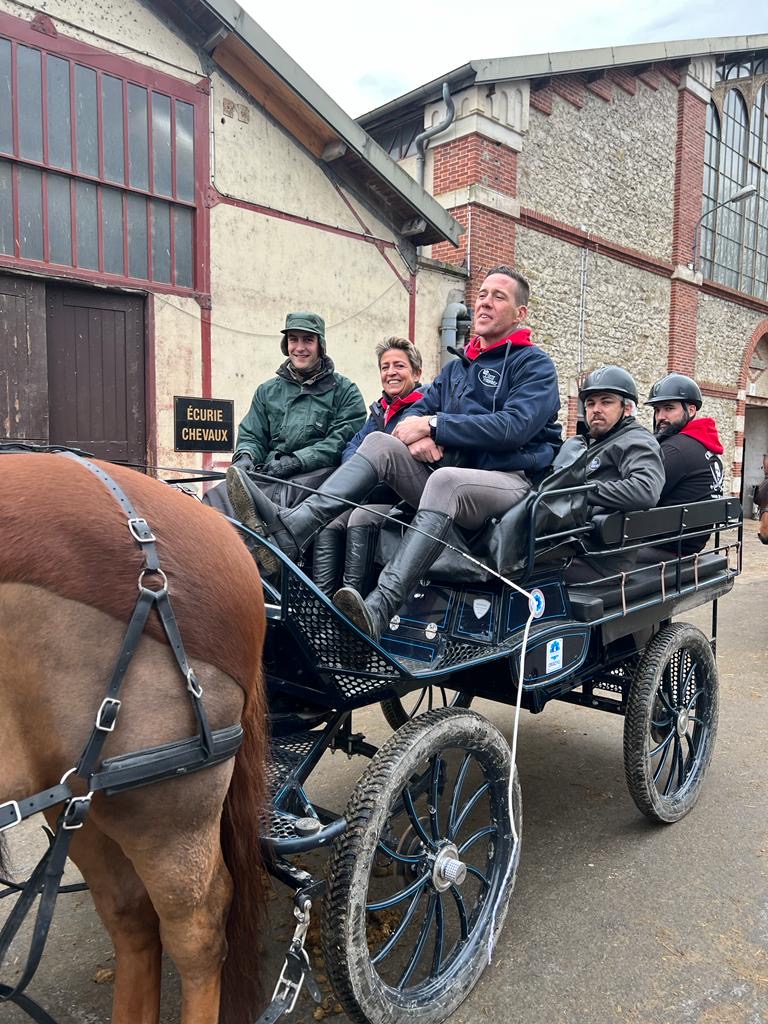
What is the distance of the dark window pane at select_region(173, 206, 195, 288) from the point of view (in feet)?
22.7

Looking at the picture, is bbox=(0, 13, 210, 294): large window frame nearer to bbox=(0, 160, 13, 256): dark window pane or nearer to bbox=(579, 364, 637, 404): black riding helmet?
bbox=(0, 160, 13, 256): dark window pane

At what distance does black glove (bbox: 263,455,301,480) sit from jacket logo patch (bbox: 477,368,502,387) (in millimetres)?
1000

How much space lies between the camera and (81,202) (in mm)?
6289

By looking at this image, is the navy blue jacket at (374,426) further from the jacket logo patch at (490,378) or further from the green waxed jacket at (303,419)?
the jacket logo patch at (490,378)

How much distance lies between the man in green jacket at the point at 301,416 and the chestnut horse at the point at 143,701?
1808 mm

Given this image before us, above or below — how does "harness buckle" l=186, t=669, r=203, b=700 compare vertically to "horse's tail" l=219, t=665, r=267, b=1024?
above

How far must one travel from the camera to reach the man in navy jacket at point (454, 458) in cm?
237

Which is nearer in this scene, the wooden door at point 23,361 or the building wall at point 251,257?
the wooden door at point 23,361

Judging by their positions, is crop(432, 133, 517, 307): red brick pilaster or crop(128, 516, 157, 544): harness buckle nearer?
crop(128, 516, 157, 544): harness buckle

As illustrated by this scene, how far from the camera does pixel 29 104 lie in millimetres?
5887

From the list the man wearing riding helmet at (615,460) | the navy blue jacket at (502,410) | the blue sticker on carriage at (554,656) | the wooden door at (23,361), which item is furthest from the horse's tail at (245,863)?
the wooden door at (23,361)

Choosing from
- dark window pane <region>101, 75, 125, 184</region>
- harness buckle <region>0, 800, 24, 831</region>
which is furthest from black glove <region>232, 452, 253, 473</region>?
dark window pane <region>101, 75, 125, 184</region>

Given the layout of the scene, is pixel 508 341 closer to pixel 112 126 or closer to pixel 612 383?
pixel 612 383

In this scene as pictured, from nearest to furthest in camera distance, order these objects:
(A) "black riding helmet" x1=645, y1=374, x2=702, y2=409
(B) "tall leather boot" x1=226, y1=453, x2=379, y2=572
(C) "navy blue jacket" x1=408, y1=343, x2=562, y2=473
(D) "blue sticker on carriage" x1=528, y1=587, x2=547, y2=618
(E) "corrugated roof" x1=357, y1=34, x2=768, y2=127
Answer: (B) "tall leather boot" x1=226, y1=453, x2=379, y2=572 → (D) "blue sticker on carriage" x1=528, y1=587, x2=547, y2=618 → (C) "navy blue jacket" x1=408, y1=343, x2=562, y2=473 → (A) "black riding helmet" x1=645, y1=374, x2=702, y2=409 → (E) "corrugated roof" x1=357, y1=34, x2=768, y2=127
